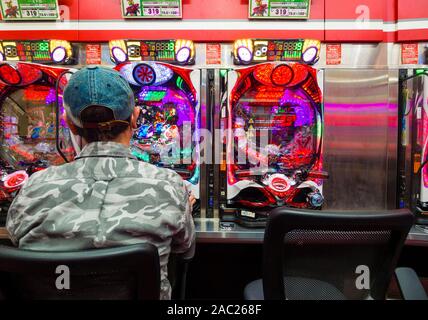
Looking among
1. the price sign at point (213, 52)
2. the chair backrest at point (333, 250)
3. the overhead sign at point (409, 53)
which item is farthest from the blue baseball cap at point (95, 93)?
the overhead sign at point (409, 53)

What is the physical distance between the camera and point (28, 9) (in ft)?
8.88

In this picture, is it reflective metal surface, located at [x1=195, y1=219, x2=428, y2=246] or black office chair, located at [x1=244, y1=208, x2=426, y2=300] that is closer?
black office chair, located at [x1=244, y1=208, x2=426, y2=300]

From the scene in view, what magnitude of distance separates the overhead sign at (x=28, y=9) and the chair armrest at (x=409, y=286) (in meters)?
3.20

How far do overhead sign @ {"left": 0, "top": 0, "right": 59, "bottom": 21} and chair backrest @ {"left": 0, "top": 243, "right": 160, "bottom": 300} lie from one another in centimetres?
264

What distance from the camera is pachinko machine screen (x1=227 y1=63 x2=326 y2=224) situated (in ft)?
6.51

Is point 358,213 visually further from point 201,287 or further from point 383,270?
point 201,287

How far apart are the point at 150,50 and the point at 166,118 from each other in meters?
0.60

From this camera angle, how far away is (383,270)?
1.05 metres

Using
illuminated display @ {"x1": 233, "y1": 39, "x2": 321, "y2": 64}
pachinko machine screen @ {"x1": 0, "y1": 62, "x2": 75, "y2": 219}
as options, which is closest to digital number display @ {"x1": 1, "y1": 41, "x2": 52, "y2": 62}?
pachinko machine screen @ {"x1": 0, "y1": 62, "x2": 75, "y2": 219}

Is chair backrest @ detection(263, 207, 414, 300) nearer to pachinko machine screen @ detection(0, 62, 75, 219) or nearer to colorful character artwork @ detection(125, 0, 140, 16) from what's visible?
pachinko machine screen @ detection(0, 62, 75, 219)

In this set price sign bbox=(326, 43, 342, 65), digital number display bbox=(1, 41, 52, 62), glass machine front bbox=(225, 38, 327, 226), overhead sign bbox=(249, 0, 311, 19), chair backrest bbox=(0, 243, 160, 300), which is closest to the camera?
chair backrest bbox=(0, 243, 160, 300)

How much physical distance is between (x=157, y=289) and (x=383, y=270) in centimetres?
79

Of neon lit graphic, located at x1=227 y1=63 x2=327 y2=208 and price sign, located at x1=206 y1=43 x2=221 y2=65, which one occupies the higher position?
price sign, located at x1=206 y1=43 x2=221 y2=65

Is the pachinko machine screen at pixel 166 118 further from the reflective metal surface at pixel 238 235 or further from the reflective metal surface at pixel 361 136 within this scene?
the reflective metal surface at pixel 361 136
